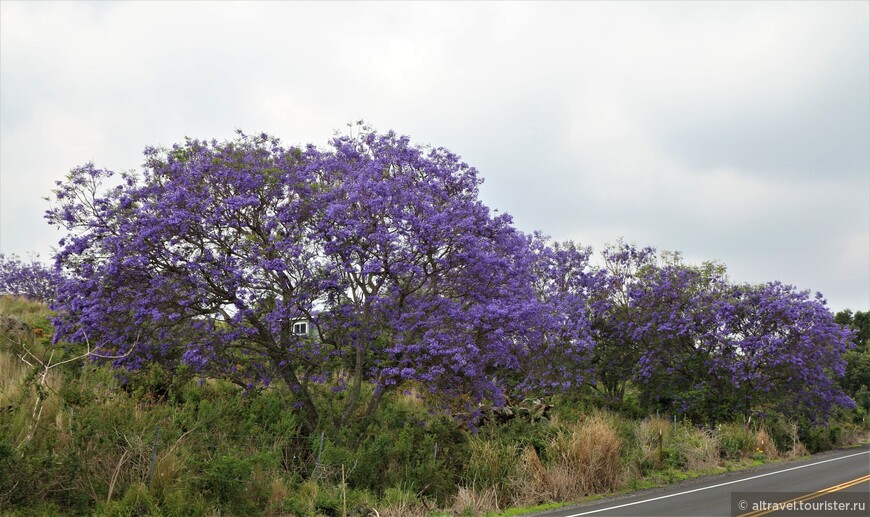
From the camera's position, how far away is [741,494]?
14.4 meters

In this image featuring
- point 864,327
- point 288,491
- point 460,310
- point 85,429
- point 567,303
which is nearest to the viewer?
point 85,429

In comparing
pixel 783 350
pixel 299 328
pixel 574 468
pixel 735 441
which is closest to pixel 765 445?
pixel 735 441

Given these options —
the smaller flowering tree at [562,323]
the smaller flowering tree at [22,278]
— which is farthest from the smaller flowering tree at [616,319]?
the smaller flowering tree at [22,278]

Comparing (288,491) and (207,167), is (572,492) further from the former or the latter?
(207,167)

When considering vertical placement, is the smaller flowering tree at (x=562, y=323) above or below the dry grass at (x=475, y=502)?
above

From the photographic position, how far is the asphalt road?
12.2 meters

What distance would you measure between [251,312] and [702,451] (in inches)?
581

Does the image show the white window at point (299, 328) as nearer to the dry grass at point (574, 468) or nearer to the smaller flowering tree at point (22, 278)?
the dry grass at point (574, 468)

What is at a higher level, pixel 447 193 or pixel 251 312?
pixel 447 193

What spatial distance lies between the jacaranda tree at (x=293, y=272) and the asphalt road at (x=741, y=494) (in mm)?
4365

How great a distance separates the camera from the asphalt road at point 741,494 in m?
12.2

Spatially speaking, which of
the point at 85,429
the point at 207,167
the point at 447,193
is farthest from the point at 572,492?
the point at 207,167

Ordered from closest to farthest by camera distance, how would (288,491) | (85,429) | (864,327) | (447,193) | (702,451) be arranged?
(85,429)
(288,491)
(447,193)
(702,451)
(864,327)

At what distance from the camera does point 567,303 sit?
2491cm
